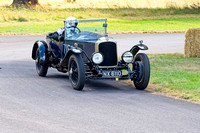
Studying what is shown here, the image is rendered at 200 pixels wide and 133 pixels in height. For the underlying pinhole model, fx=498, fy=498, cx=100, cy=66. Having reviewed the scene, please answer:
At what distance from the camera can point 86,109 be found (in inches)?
343

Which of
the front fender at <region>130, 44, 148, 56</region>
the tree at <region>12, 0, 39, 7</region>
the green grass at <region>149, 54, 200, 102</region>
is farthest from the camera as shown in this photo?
the tree at <region>12, 0, 39, 7</region>

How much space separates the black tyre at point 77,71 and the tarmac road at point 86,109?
17cm

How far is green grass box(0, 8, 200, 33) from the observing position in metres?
35.1

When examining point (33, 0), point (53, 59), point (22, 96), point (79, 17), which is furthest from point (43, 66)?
point (33, 0)

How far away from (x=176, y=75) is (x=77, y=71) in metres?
3.33

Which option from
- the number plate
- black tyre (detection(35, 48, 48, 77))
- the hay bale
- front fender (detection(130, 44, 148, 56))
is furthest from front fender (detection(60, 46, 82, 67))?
the hay bale

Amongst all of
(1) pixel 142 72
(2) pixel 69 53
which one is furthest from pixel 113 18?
(1) pixel 142 72

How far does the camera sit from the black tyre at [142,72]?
431 inches

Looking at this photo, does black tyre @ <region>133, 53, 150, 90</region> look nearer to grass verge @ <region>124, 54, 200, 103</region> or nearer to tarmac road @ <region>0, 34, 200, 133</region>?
tarmac road @ <region>0, 34, 200, 133</region>

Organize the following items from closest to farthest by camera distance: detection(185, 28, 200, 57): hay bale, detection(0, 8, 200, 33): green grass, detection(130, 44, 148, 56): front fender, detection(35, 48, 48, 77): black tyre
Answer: detection(130, 44, 148, 56): front fender, detection(35, 48, 48, 77): black tyre, detection(185, 28, 200, 57): hay bale, detection(0, 8, 200, 33): green grass

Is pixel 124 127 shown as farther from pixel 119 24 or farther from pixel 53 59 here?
pixel 119 24

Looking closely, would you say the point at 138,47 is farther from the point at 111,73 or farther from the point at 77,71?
the point at 77,71

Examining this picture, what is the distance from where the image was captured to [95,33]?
1255 centimetres

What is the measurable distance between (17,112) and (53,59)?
15.4 ft
